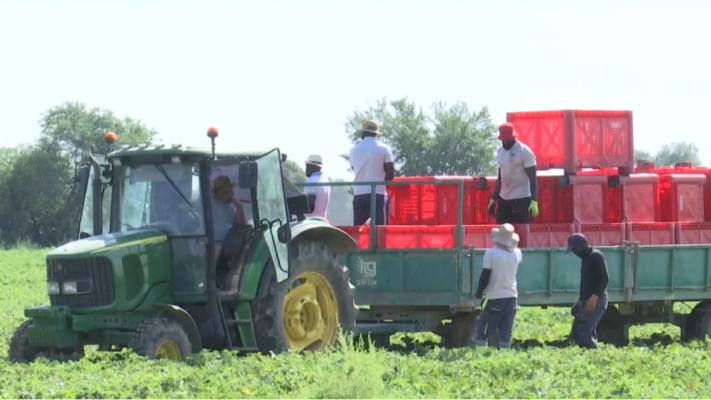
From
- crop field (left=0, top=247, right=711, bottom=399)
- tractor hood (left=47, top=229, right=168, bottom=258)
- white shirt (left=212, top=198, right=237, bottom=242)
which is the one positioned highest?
white shirt (left=212, top=198, right=237, bottom=242)

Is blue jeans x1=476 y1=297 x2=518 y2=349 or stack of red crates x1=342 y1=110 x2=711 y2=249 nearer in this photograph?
blue jeans x1=476 y1=297 x2=518 y2=349

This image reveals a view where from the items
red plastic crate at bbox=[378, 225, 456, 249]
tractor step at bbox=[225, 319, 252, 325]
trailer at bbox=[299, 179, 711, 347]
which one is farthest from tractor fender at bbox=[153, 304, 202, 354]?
red plastic crate at bbox=[378, 225, 456, 249]

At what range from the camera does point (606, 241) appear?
47.6 feet

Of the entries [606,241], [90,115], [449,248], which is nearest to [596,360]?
[449,248]

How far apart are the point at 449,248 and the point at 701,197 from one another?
4.31 meters

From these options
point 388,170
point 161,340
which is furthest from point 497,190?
point 161,340

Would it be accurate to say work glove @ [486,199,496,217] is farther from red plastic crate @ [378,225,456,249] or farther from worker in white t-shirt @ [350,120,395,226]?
worker in white t-shirt @ [350,120,395,226]

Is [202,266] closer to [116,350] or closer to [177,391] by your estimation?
[116,350]

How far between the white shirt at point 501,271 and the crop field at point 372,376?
2.32 feet

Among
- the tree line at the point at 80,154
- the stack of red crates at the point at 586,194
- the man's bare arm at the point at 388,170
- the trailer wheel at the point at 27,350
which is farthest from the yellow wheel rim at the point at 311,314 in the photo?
the tree line at the point at 80,154

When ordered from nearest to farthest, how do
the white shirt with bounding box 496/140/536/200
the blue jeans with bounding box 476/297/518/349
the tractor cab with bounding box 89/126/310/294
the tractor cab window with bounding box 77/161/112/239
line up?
the tractor cab with bounding box 89/126/310/294, the tractor cab window with bounding box 77/161/112/239, the blue jeans with bounding box 476/297/518/349, the white shirt with bounding box 496/140/536/200

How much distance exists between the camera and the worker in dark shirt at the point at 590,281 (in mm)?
13195

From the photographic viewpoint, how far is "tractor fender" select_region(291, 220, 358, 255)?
11.8 metres

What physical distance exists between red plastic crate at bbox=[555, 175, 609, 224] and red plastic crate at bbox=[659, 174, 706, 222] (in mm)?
1096
